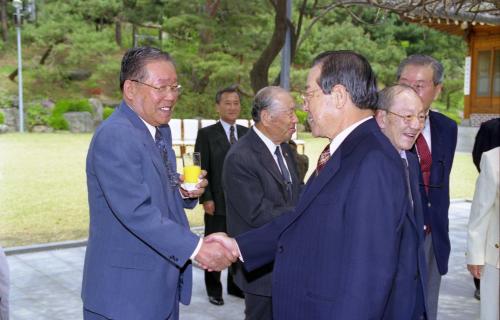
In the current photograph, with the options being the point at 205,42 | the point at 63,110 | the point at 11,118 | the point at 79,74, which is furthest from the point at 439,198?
the point at 79,74

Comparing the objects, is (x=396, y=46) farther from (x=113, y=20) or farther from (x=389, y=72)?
(x=113, y=20)

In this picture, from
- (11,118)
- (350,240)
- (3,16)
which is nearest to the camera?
(350,240)

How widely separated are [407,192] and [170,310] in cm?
115

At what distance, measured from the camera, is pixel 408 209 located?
6.60 ft

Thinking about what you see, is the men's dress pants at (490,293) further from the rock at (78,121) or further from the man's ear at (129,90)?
the rock at (78,121)

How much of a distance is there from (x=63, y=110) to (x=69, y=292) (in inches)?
878

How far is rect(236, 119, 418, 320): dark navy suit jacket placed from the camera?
6.02 ft

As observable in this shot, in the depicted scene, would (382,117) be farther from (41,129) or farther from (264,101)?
(41,129)

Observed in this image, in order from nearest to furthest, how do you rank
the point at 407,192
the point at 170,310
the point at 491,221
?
the point at 407,192, the point at 170,310, the point at 491,221

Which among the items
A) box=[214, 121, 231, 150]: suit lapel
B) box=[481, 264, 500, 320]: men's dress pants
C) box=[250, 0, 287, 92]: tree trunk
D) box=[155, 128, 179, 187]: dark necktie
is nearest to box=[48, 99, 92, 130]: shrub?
box=[250, 0, 287, 92]: tree trunk

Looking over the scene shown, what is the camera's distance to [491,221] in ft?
10.5

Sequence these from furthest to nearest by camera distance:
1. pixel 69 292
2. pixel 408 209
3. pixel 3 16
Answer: pixel 3 16 → pixel 69 292 → pixel 408 209

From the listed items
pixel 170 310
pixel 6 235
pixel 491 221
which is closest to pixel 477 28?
pixel 6 235

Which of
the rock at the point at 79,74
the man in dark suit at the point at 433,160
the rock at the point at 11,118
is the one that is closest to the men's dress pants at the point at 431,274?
the man in dark suit at the point at 433,160
